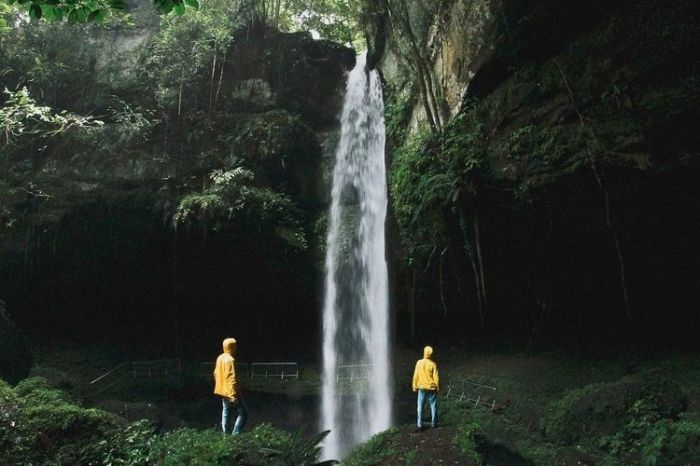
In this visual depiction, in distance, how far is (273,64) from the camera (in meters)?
15.2

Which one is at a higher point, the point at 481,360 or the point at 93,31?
the point at 93,31

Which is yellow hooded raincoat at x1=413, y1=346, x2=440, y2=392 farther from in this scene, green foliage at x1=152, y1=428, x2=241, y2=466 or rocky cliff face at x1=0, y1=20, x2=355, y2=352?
rocky cliff face at x1=0, y1=20, x2=355, y2=352

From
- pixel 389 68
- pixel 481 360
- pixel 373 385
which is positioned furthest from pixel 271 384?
pixel 389 68

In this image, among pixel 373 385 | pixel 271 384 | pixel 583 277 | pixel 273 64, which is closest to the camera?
pixel 583 277

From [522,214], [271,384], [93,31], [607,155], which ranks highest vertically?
[93,31]

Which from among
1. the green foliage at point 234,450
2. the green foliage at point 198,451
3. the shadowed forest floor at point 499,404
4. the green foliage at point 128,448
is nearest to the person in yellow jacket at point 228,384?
the green foliage at point 234,450

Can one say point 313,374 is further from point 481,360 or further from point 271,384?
point 481,360

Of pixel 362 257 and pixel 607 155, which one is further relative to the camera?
pixel 362 257

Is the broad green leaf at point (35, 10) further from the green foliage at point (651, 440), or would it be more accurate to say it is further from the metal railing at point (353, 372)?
the metal railing at point (353, 372)

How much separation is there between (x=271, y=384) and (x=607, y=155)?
948 cm

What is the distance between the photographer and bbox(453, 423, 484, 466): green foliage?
6805mm

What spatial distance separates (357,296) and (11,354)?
710cm

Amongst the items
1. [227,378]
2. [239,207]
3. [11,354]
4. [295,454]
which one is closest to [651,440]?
[295,454]

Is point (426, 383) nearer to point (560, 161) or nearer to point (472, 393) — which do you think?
point (560, 161)
